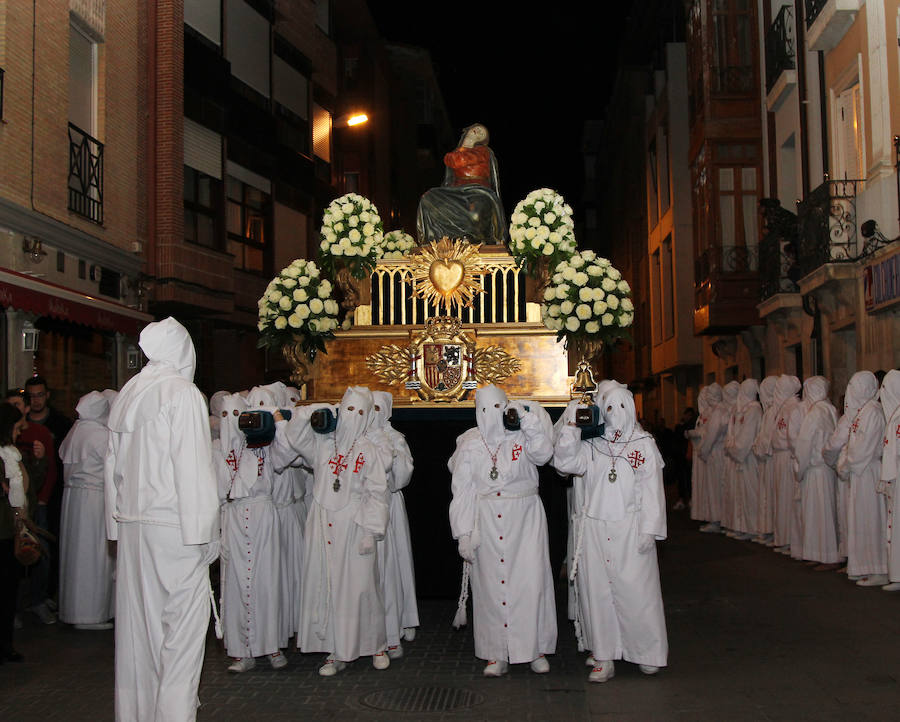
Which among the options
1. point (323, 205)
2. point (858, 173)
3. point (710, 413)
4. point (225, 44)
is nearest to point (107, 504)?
point (710, 413)

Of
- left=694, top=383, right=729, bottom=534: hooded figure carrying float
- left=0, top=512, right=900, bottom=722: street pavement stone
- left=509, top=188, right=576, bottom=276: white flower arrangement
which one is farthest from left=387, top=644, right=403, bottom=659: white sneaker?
left=694, top=383, right=729, bottom=534: hooded figure carrying float

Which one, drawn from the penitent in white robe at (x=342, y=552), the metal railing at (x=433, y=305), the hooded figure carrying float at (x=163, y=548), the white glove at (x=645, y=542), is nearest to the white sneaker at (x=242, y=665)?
the penitent in white robe at (x=342, y=552)

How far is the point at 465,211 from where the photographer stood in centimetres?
1329

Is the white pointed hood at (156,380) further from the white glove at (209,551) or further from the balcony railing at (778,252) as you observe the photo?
the balcony railing at (778,252)

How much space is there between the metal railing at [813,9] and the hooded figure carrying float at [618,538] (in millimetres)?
12288

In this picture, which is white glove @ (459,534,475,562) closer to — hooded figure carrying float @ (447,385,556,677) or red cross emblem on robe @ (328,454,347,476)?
hooded figure carrying float @ (447,385,556,677)

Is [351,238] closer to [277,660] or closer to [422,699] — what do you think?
[277,660]

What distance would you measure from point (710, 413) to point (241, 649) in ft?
37.0

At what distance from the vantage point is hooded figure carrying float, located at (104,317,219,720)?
20.1 feet

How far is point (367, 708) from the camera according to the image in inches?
292

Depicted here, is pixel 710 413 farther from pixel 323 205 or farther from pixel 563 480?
pixel 323 205

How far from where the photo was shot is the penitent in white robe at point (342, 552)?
27.3ft

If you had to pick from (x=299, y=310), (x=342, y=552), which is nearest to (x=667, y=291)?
(x=299, y=310)

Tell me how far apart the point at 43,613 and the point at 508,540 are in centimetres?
517
